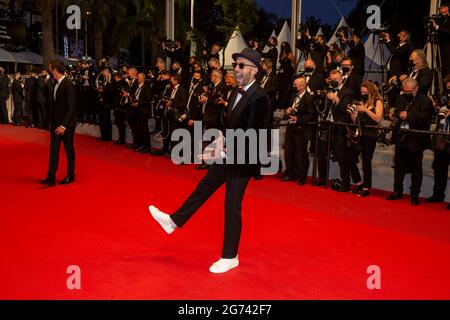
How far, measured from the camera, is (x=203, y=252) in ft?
16.1

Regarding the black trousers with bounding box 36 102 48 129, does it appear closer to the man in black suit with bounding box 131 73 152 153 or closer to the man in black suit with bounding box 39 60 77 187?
the man in black suit with bounding box 131 73 152 153

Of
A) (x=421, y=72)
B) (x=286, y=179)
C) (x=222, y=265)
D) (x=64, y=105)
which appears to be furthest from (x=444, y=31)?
(x=222, y=265)

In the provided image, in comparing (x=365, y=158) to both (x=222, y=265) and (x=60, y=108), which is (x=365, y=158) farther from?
(x=60, y=108)

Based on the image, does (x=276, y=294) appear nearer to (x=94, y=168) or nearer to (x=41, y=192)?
(x=41, y=192)

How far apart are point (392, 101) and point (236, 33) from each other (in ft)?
26.2

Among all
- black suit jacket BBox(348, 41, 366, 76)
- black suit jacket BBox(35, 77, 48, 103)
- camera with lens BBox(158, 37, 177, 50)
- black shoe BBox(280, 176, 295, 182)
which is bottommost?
black shoe BBox(280, 176, 295, 182)

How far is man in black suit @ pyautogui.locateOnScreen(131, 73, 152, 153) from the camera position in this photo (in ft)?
36.1

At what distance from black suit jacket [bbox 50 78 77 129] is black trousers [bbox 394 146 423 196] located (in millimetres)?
4664

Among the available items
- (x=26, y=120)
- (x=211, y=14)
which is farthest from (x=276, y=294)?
(x=211, y=14)

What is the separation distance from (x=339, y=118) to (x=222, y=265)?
4077 mm

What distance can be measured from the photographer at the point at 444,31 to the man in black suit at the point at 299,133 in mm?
2468

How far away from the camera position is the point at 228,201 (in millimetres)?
4328

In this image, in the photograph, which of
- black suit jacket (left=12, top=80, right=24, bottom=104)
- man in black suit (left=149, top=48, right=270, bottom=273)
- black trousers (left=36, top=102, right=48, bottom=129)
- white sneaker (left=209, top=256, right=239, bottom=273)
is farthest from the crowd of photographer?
black suit jacket (left=12, top=80, right=24, bottom=104)

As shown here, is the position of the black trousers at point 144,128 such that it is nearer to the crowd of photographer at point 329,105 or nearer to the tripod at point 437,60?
the crowd of photographer at point 329,105
